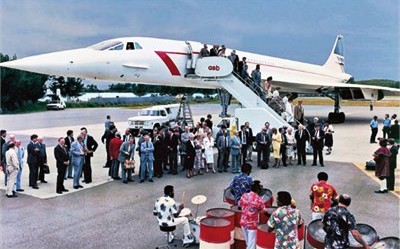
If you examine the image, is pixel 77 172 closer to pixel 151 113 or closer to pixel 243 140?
pixel 243 140

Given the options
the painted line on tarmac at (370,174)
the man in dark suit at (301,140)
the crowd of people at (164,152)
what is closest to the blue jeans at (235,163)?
the crowd of people at (164,152)

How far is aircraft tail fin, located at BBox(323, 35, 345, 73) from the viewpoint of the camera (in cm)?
4294

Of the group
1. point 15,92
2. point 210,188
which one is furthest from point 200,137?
point 15,92

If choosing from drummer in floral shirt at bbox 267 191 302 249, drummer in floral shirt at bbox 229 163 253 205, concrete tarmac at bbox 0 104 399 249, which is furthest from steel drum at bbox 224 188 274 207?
drummer in floral shirt at bbox 267 191 302 249

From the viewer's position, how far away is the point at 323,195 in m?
6.40

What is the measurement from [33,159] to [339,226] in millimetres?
8606

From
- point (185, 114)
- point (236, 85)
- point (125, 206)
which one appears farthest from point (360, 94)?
point (125, 206)

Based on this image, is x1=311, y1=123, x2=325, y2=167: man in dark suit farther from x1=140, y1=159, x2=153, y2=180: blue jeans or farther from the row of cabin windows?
Answer: the row of cabin windows

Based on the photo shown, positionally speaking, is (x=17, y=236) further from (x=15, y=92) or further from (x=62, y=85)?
(x=62, y=85)

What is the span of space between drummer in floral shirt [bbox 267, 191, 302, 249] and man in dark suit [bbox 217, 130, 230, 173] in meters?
7.47

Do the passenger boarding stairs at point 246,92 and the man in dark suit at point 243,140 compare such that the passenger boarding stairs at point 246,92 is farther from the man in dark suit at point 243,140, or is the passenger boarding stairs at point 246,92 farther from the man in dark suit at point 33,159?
the man in dark suit at point 33,159

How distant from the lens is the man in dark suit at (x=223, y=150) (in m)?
12.5

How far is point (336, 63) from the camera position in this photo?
1718 inches

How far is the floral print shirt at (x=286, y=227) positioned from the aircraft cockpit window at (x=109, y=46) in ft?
45.5
